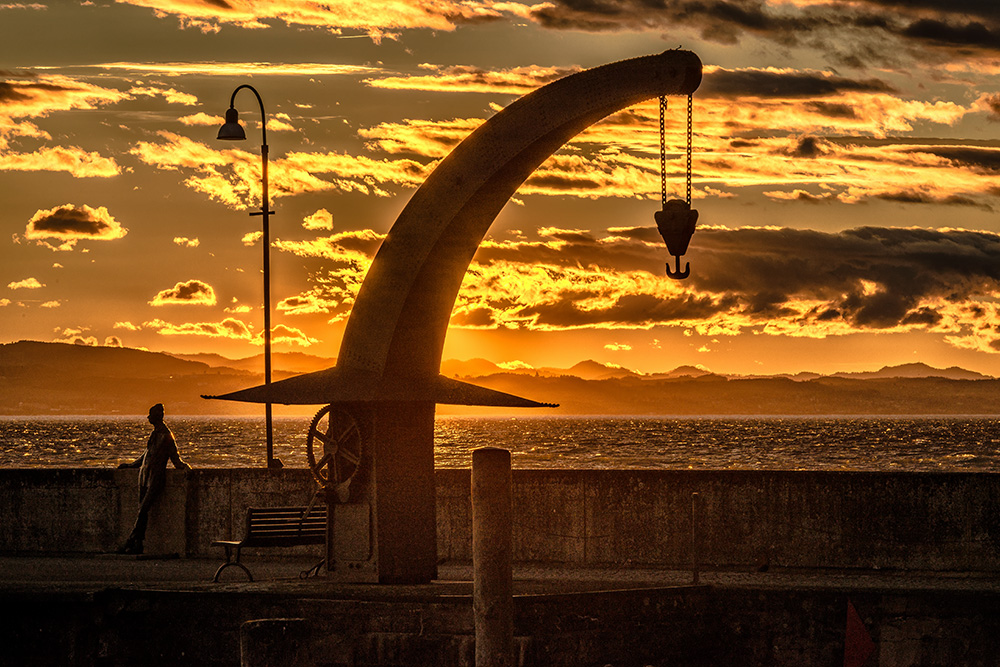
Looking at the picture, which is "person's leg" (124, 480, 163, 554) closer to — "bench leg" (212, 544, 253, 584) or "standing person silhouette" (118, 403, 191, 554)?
"standing person silhouette" (118, 403, 191, 554)

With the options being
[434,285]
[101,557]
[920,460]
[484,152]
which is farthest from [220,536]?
[920,460]

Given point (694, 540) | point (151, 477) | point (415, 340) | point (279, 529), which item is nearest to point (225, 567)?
point (279, 529)

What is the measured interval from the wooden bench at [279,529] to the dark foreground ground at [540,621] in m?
0.61

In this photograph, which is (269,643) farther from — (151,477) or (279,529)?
(151,477)

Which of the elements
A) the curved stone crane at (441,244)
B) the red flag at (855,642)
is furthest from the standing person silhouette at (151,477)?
the red flag at (855,642)

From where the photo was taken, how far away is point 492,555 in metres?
11.6

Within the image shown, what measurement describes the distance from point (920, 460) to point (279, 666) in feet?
382

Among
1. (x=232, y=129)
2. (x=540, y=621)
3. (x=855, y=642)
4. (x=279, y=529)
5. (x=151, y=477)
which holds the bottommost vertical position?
(x=855, y=642)

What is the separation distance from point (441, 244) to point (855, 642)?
5.99 meters

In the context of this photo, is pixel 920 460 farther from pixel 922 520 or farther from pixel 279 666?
pixel 279 666

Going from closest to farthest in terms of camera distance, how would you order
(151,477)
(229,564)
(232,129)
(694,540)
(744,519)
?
(694,540) < (229,564) < (744,519) < (151,477) < (232,129)

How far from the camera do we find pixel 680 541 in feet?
55.2

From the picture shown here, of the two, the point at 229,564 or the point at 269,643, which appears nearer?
the point at 269,643

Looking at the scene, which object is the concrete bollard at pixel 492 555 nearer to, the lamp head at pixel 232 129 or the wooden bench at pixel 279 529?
the wooden bench at pixel 279 529
